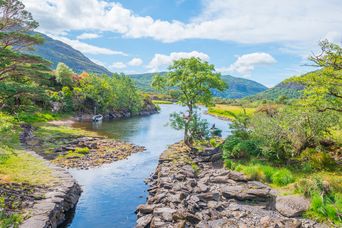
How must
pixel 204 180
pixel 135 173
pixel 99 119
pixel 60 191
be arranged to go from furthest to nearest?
pixel 99 119, pixel 135 173, pixel 204 180, pixel 60 191

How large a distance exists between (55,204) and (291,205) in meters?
13.1

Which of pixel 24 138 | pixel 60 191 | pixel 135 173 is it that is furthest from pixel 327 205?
pixel 24 138

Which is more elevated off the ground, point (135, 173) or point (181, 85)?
point (181, 85)

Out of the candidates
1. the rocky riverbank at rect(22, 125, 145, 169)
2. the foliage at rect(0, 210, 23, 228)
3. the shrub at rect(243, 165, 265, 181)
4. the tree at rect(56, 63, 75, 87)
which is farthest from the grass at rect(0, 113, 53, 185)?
the tree at rect(56, 63, 75, 87)

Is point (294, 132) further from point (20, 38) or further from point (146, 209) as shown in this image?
point (20, 38)

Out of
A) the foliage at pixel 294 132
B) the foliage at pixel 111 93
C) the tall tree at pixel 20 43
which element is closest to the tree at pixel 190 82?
the foliage at pixel 294 132

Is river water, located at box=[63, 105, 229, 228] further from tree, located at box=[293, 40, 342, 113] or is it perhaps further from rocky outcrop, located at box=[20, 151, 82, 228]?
tree, located at box=[293, 40, 342, 113]

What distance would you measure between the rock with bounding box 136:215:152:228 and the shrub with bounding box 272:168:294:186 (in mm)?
9400

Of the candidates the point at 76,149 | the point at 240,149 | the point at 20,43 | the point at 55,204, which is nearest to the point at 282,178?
the point at 240,149

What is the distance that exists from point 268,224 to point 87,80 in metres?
75.4

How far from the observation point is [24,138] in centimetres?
3938

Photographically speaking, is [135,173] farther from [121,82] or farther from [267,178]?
[121,82]

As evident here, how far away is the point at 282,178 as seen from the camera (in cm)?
2067

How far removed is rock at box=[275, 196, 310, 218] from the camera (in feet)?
53.6
